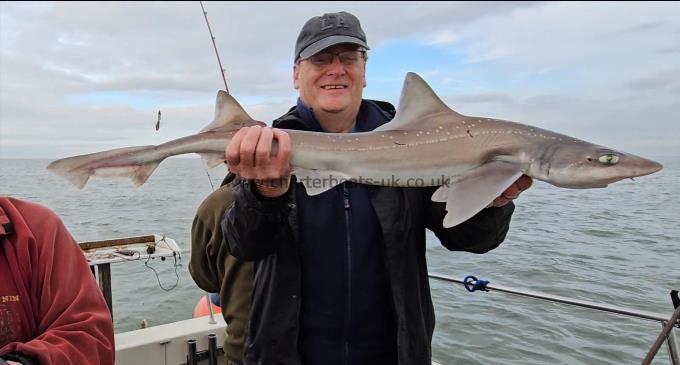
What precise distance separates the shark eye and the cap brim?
123 centimetres

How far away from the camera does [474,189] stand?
7.19ft

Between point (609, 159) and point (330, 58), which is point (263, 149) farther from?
point (609, 159)

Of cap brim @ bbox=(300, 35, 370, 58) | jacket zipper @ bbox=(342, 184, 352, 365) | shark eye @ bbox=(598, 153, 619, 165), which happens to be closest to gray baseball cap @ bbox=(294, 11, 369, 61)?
cap brim @ bbox=(300, 35, 370, 58)

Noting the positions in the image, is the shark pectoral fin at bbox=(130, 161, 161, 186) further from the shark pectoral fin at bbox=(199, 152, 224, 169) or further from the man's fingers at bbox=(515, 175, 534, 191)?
the man's fingers at bbox=(515, 175, 534, 191)

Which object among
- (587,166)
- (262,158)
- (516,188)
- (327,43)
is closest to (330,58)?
(327,43)

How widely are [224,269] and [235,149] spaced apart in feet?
3.62

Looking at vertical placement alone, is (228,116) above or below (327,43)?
below

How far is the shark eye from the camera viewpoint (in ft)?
7.25

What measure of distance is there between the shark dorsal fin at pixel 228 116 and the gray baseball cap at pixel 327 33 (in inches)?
17.0

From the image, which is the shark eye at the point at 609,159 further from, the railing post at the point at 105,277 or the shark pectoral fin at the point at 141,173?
the railing post at the point at 105,277

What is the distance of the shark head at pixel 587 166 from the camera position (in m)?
2.19

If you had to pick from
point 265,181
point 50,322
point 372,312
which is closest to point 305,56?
point 265,181

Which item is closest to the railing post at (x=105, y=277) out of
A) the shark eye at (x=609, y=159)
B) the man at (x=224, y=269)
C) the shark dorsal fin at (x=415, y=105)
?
the man at (x=224, y=269)

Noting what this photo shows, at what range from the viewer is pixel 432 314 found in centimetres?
251
